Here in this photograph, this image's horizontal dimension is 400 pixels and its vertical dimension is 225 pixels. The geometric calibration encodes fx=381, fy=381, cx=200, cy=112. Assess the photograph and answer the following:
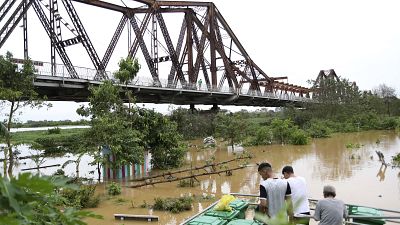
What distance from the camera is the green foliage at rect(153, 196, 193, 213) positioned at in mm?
10469

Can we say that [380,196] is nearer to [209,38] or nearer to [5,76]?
[5,76]

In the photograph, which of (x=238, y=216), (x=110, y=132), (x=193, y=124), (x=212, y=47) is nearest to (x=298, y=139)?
(x=193, y=124)

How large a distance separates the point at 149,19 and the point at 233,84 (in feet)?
48.0

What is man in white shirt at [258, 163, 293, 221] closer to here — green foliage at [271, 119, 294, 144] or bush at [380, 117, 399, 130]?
green foliage at [271, 119, 294, 144]

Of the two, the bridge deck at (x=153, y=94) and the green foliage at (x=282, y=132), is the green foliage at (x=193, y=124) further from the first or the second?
the green foliage at (x=282, y=132)

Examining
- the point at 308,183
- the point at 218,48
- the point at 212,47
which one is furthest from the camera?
the point at 218,48

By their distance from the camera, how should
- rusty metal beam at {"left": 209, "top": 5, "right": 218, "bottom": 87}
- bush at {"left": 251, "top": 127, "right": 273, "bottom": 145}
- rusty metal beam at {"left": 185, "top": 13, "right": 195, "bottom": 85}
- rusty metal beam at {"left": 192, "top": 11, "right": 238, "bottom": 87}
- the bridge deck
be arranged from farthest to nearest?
rusty metal beam at {"left": 209, "top": 5, "right": 218, "bottom": 87} → rusty metal beam at {"left": 192, "top": 11, "right": 238, "bottom": 87} → rusty metal beam at {"left": 185, "top": 13, "right": 195, "bottom": 85} → bush at {"left": 251, "top": 127, "right": 273, "bottom": 145} → the bridge deck

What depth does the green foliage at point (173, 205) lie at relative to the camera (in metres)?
10.5

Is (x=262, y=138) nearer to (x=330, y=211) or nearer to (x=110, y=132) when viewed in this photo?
(x=110, y=132)

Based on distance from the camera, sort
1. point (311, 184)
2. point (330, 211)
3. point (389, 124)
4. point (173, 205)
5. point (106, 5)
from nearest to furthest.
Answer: point (330, 211), point (173, 205), point (311, 184), point (106, 5), point (389, 124)

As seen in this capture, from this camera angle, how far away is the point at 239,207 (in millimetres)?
7637

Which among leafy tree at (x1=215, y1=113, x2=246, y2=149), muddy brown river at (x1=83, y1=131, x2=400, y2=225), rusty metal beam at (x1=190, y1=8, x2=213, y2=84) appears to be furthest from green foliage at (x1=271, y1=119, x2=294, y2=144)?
rusty metal beam at (x1=190, y1=8, x2=213, y2=84)

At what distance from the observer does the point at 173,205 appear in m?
10.5

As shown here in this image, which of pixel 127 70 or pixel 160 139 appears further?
pixel 127 70
